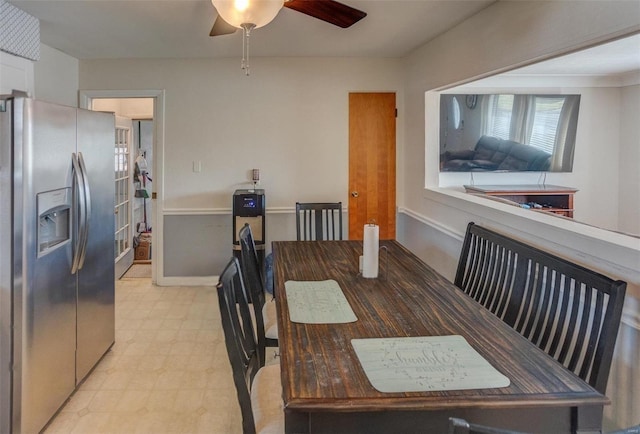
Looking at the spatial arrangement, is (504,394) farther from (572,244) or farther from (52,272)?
(52,272)

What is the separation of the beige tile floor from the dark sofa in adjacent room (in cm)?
277


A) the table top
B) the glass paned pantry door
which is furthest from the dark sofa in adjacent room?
the glass paned pantry door

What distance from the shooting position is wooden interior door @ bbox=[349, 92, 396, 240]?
14.8 ft

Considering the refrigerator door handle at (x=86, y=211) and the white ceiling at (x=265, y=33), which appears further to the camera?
the white ceiling at (x=265, y=33)

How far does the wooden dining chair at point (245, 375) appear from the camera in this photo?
1.40 meters

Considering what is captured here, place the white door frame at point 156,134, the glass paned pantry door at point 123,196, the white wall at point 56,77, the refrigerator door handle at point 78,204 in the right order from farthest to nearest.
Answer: the glass paned pantry door at point 123,196
the white door frame at point 156,134
the white wall at point 56,77
the refrigerator door handle at point 78,204

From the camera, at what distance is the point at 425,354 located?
1.30 meters

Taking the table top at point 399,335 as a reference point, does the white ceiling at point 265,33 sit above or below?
above

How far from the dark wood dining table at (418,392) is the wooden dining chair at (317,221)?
5.99 feet

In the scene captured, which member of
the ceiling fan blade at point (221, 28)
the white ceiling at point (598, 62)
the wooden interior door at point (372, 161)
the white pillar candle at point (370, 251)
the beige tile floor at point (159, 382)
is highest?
the white ceiling at point (598, 62)

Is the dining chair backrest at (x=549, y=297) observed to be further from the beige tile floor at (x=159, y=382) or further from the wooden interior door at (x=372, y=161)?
the wooden interior door at (x=372, y=161)

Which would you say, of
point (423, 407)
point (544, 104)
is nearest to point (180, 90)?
point (544, 104)

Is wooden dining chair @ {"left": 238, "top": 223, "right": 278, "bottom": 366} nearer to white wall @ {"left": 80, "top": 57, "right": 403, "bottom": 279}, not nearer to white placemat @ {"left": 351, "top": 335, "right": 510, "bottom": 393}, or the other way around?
white placemat @ {"left": 351, "top": 335, "right": 510, "bottom": 393}

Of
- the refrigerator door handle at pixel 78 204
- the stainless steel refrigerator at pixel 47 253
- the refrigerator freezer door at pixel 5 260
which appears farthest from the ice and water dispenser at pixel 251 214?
the refrigerator freezer door at pixel 5 260
